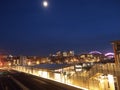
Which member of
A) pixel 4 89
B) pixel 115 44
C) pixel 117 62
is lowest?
pixel 4 89

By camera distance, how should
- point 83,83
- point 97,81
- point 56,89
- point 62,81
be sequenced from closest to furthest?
1. point 97,81
2. point 83,83
3. point 56,89
4. point 62,81

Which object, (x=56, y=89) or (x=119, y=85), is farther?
(x=56, y=89)

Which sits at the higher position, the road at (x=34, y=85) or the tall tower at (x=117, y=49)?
the tall tower at (x=117, y=49)

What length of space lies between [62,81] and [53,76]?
5.81 meters

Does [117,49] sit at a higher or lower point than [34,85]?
higher

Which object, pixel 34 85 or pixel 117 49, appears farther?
pixel 34 85

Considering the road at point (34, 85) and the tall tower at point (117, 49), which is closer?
the tall tower at point (117, 49)

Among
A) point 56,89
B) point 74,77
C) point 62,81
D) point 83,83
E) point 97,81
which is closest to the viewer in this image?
point 97,81

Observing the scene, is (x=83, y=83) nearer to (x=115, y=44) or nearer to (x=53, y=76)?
(x=115, y=44)

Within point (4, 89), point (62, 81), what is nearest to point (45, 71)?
point (62, 81)

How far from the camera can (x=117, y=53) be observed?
25.0 meters

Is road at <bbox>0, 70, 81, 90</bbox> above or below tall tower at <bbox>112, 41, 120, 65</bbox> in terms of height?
below

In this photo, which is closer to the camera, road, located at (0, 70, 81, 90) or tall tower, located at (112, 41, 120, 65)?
tall tower, located at (112, 41, 120, 65)

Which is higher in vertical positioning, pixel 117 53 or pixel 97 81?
pixel 117 53
